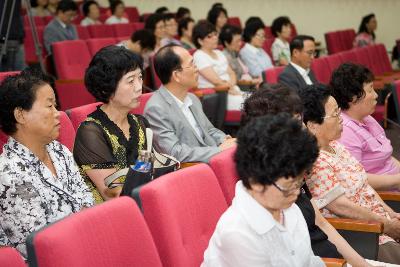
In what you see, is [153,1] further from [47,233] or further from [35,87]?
[47,233]

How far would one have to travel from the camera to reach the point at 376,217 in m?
2.60

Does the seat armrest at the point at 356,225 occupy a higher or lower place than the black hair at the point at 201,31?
lower

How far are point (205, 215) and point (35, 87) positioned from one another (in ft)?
2.51

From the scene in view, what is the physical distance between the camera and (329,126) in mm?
2580

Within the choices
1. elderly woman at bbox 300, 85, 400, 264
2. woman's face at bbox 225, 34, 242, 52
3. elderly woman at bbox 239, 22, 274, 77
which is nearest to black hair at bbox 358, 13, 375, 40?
elderly woman at bbox 239, 22, 274, 77

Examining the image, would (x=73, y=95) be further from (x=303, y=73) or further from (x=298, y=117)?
(x=298, y=117)

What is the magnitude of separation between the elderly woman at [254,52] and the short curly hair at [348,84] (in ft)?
11.5

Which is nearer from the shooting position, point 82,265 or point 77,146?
point 82,265

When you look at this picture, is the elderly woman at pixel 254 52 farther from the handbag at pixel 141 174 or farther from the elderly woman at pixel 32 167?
the elderly woman at pixel 32 167

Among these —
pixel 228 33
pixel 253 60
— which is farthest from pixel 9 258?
pixel 253 60

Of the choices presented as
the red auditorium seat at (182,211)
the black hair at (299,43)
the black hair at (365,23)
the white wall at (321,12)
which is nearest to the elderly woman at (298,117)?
the red auditorium seat at (182,211)

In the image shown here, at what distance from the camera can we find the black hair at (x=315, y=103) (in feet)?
8.49

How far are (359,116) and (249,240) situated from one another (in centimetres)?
174

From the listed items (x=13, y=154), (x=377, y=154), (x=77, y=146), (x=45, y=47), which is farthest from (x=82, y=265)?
(x=45, y=47)
